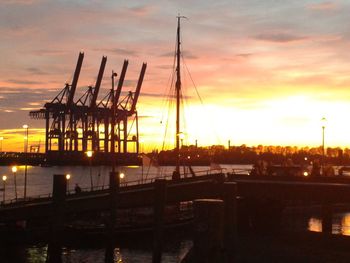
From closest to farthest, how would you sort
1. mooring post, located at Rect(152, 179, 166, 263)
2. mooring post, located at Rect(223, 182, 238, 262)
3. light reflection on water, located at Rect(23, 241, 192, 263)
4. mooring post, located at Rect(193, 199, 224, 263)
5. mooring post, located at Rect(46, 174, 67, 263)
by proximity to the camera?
mooring post, located at Rect(193, 199, 224, 263) < mooring post, located at Rect(223, 182, 238, 262) < mooring post, located at Rect(152, 179, 166, 263) < mooring post, located at Rect(46, 174, 67, 263) < light reflection on water, located at Rect(23, 241, 192, 263)

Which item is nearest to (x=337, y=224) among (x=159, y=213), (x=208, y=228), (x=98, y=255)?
(x=98, y=255)

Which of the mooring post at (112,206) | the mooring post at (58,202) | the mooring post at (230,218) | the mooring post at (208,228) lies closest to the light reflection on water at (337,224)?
the mooring post at (112,206)

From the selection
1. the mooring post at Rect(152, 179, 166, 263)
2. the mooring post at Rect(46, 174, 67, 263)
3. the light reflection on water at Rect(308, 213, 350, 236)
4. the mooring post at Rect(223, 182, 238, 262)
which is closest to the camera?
the mooring post at Rect(223, 182, 238, 262)

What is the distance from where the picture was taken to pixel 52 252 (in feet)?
98.2

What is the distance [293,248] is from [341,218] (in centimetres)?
2520

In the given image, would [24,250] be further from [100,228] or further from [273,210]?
[273,210]

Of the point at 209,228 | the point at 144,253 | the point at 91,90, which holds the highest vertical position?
the point at 91,90

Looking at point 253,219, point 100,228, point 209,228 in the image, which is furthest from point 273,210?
point 209,228

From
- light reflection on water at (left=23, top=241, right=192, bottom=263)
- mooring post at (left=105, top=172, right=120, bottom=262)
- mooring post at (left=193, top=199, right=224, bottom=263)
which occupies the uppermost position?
mooring post at (left=193, top=199, right=224, bottom=263)

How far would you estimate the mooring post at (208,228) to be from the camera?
9.38 meters

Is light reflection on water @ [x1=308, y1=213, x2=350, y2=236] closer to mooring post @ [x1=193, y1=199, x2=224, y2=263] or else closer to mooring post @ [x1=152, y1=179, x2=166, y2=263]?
mooring post @ [x1=152, y1=179, x2=166, y2=263]

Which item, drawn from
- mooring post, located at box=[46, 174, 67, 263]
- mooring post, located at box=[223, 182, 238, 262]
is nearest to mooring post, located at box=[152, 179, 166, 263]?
mooring post, located at box=[46, 174, 67, 263]

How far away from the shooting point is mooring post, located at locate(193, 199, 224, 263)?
938cm

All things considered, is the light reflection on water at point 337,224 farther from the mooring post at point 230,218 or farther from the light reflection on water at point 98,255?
the mooring post at point 230,218
